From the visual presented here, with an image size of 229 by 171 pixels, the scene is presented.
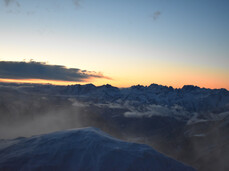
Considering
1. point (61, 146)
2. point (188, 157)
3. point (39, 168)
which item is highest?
point (61, 146)

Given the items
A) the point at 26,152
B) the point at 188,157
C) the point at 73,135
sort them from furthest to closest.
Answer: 1. the point at 188,157
2. the point at 73,135
3. the point at 26,152

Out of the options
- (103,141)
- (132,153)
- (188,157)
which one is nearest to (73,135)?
(103,141)

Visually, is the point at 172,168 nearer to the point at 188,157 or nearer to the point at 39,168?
the point at 39,168

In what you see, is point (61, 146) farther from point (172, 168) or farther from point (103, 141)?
point (172, 168)

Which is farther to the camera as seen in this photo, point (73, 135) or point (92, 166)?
point (73, 135)

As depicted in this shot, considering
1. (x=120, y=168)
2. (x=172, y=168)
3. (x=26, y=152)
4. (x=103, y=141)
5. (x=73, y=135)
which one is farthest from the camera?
(x=73, y=135)

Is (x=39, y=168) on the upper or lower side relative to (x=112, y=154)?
lower
